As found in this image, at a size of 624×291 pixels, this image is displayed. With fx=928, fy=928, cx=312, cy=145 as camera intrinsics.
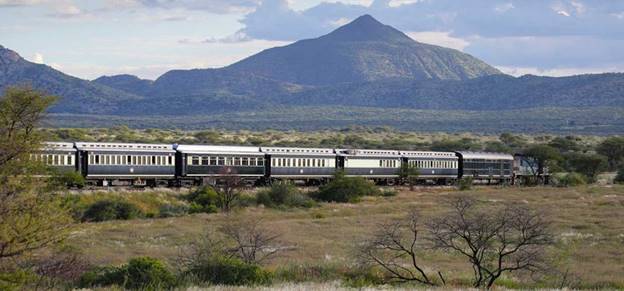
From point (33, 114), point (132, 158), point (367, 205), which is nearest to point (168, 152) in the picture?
point (132, 158)

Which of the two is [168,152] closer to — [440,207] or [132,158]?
[132,158]

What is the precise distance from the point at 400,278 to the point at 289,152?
37.0m

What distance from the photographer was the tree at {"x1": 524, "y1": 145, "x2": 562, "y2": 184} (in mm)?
82062

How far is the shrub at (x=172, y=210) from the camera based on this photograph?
44812 millimetres

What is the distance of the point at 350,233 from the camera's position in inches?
1510

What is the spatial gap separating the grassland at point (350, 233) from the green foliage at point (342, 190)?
1.03 m

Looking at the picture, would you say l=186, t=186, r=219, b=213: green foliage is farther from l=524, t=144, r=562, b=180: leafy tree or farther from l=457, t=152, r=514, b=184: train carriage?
l=524, t=144, r=562, b=180: leafy tree

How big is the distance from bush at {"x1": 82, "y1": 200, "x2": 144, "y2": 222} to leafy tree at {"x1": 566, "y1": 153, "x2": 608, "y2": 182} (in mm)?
49340

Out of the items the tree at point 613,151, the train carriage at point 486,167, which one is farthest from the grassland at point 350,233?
the tree at point 613,151

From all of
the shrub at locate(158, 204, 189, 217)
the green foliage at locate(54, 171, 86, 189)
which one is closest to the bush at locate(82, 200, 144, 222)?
the shrub at locate(158, 204, 189, 217)

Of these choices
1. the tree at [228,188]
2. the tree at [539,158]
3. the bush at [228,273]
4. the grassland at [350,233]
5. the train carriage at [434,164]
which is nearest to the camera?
the bush at [228,273]

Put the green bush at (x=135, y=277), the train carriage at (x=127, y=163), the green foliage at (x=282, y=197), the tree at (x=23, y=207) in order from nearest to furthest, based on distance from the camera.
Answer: the tree at (x=23, y=207) → the green bush at (x=135, y=277) → the train carriage at (x=127, y=163) → the green foliage at (x=282, y=197)

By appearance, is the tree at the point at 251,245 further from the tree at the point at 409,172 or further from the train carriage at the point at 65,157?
the tree at the point at 409,172

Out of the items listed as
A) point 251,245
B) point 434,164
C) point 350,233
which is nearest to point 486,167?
point 434,164
